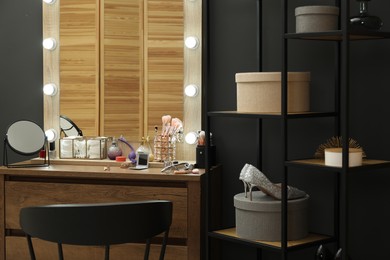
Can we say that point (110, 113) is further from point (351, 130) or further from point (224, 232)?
point (351, 130)

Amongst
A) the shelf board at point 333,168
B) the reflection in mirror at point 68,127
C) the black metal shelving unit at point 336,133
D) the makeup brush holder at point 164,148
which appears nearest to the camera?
the black metal shelving unit at point 336,133

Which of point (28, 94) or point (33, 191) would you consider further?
point (28, 94)

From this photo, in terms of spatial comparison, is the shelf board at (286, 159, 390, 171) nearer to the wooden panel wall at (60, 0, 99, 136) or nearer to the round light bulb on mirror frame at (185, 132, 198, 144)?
the round light bulb on mirror frame at (185, 132, 198, 144)

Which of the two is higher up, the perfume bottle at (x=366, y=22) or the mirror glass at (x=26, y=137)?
the perfume bottle at (x=366, y=22)

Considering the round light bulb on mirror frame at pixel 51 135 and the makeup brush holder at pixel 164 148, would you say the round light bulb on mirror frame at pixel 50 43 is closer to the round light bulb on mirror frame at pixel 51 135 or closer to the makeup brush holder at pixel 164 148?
the round light bulb on mirror frame at pixel 51 135

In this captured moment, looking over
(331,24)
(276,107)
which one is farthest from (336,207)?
(331,24)

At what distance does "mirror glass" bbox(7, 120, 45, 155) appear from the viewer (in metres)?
4.05

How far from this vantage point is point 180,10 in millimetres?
3984

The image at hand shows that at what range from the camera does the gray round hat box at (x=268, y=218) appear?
337cm

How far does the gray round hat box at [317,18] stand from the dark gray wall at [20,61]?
1743 mm

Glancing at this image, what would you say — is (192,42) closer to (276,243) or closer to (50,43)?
(50,43)

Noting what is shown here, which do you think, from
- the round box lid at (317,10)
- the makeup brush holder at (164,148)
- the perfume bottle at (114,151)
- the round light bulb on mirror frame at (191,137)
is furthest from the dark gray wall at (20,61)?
the round box lid at (317,10)

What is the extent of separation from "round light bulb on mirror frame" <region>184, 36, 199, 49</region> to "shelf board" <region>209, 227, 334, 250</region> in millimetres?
1017

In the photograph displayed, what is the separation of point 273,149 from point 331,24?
85cm
